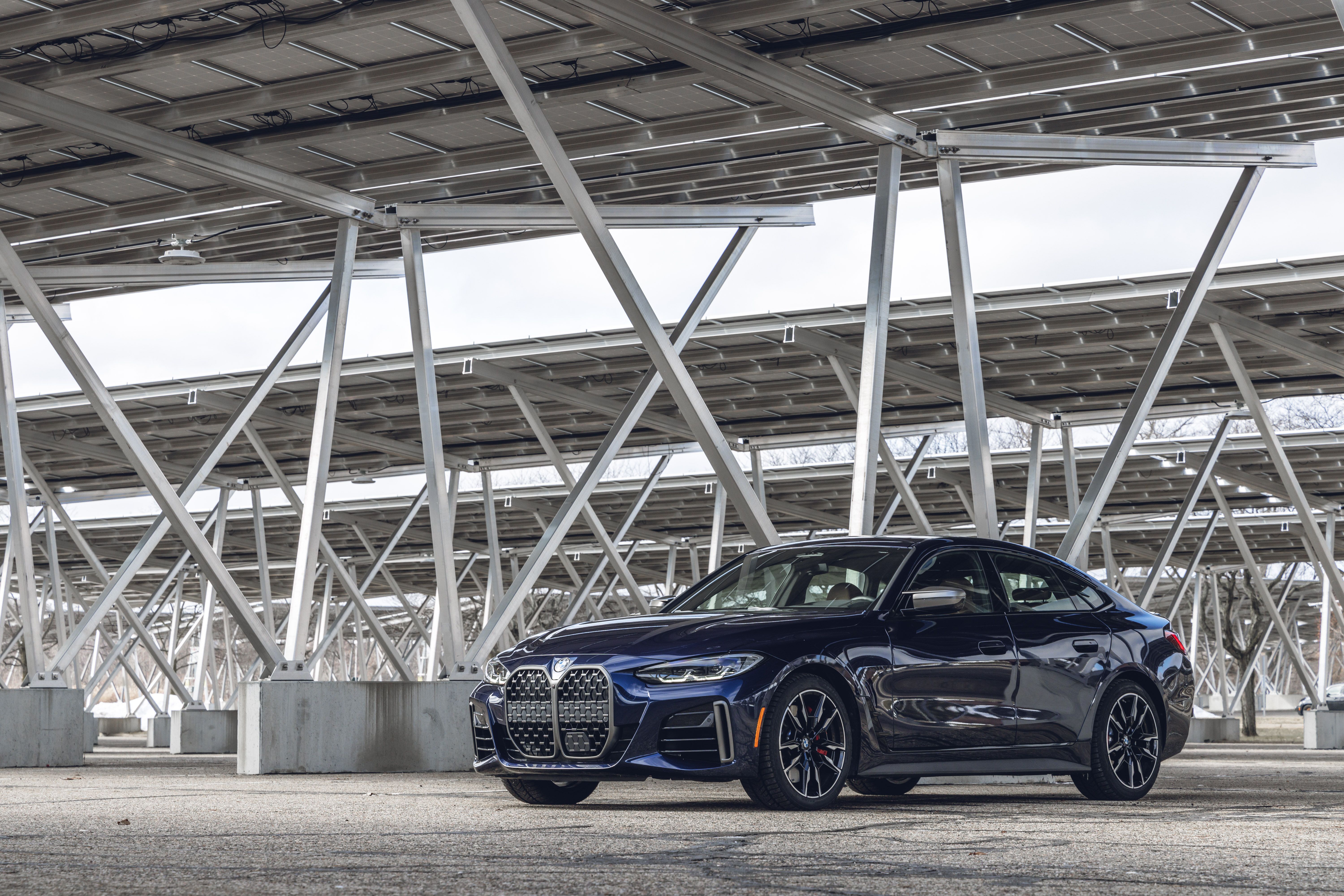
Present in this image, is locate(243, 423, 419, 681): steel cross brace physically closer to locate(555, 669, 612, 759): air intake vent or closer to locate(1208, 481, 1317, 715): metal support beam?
Result: locate(555, 669, 612, 759): air intake vent

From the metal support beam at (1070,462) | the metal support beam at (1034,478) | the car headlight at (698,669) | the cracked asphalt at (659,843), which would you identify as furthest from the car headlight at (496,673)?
the metal support beam at (1070,462)

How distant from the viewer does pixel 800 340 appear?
68.4ft

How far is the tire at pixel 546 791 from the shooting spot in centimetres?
935

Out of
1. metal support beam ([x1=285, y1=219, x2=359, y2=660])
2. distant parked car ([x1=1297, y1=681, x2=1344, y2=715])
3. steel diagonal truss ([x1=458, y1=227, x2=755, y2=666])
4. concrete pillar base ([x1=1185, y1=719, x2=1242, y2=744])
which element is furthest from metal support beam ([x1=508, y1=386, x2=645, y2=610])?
distant parked car ([x1=1297, y1=681, x2=1344, y2=715])

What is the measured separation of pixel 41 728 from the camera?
17.4 m

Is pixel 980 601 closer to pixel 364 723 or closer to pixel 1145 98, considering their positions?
pixel 1145 98

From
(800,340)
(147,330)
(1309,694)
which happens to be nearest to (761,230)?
(800,340)

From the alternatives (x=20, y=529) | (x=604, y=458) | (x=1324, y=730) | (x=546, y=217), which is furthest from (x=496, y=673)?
(x=1324, y=730)

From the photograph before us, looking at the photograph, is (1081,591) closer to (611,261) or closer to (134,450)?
(611,261)

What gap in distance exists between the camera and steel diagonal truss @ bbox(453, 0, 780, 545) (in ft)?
38.4

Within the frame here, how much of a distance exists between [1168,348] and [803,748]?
26.8 feet

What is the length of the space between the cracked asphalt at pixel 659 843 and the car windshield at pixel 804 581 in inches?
44.4

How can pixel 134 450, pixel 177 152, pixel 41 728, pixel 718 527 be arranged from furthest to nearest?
pixel 718 527 < pixel 41 728 < pixel 134 450 < pixel 177 152

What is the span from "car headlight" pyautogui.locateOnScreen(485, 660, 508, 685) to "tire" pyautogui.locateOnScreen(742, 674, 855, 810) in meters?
1.42
